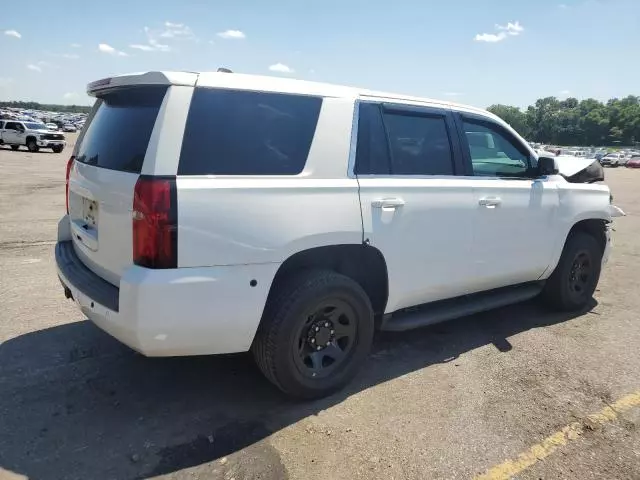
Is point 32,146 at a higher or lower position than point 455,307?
lower

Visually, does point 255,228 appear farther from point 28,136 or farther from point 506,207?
point 28,136

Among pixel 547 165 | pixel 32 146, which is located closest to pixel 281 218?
pixel 547 165

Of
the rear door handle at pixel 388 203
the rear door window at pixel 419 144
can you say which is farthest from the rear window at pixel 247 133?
the rear door window at pixel 419 144

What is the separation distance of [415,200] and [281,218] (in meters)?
1.12

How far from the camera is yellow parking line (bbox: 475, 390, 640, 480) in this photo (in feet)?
9.11

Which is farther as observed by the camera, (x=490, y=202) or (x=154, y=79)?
(x=490, y=202)

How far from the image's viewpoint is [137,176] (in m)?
2.78

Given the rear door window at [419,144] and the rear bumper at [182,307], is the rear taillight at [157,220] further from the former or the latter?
the rear door window at [419,144]

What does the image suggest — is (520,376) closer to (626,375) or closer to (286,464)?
(626,375)

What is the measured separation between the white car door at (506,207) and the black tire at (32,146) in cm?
3300

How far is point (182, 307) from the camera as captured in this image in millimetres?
2748

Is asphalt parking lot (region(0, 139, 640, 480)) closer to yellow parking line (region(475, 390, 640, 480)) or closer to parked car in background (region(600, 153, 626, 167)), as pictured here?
yellow parking line (region(475, 390, 640, 480))

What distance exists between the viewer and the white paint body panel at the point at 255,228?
9.00 feet

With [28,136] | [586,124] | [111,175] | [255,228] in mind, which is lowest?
[28,136]
